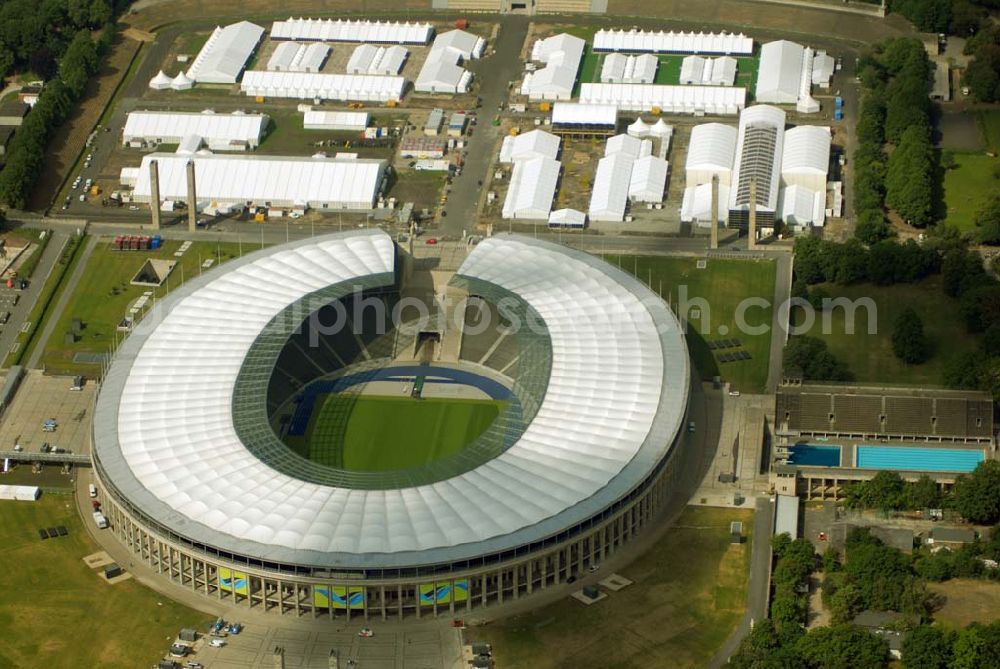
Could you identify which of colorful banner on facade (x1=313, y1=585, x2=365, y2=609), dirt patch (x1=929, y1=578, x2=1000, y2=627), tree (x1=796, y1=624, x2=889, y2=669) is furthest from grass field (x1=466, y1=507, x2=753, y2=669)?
dirt patch (x1=929, y1=578, x2=1000, y2=627)

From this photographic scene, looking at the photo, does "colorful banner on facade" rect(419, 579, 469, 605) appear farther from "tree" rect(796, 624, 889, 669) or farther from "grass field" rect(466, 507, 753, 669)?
"tree" rect(796, 624, 889, 669)

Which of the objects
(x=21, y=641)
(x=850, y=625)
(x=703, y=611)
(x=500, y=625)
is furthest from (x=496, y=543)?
(x=21, y=641)

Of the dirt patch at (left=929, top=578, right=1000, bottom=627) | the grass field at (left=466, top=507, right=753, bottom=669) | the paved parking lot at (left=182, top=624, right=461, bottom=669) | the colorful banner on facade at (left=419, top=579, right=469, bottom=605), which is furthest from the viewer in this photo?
the colorful banner on facade at (left=419, top=579, right=469, bottom=605)

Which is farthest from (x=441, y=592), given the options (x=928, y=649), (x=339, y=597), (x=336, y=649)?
(x=928, y=649)

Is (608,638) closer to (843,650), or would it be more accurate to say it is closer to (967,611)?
(843,650)

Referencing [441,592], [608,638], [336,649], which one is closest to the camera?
[336,649]

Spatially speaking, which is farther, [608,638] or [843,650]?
[608,638]

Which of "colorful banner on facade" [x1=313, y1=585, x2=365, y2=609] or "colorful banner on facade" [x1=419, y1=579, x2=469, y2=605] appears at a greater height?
"colorful banner on facade" [x1=419, y1=579, x2=469, y2=605]

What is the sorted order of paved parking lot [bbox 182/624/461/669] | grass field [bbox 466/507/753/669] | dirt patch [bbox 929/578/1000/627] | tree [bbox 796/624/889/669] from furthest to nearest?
1. dirt patch [bbox 929/578/1000/627]
2. grass field [bbox 466/507/753/669]
3. paved parking lot [bbox 182/624/461/669]
4. tree [bbox 796/624/889/669]

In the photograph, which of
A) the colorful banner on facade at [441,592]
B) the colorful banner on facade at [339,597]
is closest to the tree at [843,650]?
the colorful banner on facade at [441,592]
